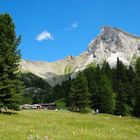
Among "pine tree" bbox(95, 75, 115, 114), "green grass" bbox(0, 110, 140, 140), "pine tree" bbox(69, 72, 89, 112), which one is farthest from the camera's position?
"pine tree" bbox(95, 75, 115, 114)

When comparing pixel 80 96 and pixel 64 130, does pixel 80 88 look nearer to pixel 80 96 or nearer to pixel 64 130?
pixel 80 96

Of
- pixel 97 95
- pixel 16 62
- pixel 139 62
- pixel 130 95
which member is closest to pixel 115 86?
pixel 139 62

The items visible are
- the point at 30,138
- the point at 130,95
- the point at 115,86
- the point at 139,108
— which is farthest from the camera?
the point at 115,86

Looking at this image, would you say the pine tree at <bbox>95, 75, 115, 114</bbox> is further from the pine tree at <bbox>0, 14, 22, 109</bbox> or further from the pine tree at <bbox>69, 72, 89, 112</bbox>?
the pine tree at <bbox>0, 14, 22, 109</bbox>

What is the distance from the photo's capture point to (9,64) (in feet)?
184

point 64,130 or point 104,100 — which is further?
point 104,100

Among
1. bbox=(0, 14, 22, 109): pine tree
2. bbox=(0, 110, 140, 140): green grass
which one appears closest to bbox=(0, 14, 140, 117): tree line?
bbox=(0, 14, 22, 109): pine tree

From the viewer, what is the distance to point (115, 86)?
16350 cm

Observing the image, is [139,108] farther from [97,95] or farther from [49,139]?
[49,139]

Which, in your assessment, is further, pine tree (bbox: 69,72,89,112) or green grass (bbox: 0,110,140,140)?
pine tree (bbox: 69,72,89,112)

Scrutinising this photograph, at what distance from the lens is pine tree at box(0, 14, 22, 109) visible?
5366 cm

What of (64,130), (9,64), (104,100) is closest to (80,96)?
(104,100)

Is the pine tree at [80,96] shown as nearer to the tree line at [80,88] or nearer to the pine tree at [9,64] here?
the tree line at [80,88]

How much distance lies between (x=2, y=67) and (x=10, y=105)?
613cm
